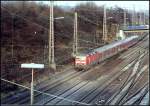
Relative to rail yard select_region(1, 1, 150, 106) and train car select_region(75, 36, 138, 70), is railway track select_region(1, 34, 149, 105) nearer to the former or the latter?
rail yard select_region(1, 1, 150, 106)

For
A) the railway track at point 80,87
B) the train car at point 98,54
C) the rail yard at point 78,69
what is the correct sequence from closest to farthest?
the railway track at point 80,87, the rail yard at point 78,69, the train car at point 98,54

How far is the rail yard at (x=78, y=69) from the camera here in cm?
1977

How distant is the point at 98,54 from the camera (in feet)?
108

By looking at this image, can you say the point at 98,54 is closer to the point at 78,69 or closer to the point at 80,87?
the point at 78,69

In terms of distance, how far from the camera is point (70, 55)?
35469 mm

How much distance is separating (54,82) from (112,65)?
9486 mm

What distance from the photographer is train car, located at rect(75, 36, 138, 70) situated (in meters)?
30.4

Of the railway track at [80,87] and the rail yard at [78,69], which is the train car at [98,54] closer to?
the rail yard at [78,69]

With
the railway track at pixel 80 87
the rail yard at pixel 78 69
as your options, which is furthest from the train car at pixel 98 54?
the railway track at pixel 80 87

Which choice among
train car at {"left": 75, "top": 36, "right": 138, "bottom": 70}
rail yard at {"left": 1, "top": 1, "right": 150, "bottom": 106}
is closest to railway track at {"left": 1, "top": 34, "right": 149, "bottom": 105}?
rail yard at {"left": 1, "top": 1, "right": 150, "bottom": 106}

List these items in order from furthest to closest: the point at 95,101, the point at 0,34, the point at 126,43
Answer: the point at 126,43 < the point at 0,34 < the point at 95,101

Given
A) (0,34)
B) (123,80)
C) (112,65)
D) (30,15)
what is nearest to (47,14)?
(30,15)

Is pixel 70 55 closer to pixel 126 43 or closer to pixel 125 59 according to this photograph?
pixel 125 59

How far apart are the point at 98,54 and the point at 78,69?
10.3 feet
